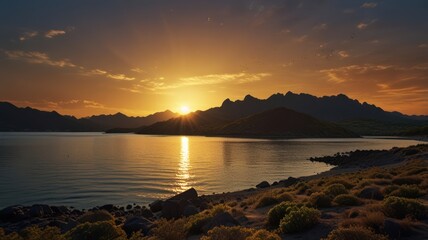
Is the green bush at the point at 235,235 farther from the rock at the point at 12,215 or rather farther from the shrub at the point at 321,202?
the rock at the point at 12,215

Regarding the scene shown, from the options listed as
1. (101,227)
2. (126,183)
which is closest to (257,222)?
(101,227)

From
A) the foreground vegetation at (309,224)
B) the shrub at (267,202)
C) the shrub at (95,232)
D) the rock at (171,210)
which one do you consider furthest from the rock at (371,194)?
the shrub at (95,232)

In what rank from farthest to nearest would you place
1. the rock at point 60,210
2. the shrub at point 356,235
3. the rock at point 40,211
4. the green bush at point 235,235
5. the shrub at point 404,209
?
the rock at point 60,210 → the rock at point 40,211 → the shrub at point 404,209 → the green bush at point 235,235 → the shrub at point 356,235

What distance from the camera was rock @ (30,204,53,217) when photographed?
110ft

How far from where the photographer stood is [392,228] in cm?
1402

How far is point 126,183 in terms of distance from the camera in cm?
5559

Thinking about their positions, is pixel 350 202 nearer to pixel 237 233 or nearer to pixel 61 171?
pixel 237 233

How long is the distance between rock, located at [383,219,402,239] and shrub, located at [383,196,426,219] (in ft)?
9.18

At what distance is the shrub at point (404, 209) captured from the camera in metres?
16.5

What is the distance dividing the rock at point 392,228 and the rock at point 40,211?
3180cm

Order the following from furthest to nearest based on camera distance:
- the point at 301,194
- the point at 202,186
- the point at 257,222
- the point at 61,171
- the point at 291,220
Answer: the point at 61,171 → the point at 202,186 → the point at 301,194 → the point at 257,222 → the point at 291,220

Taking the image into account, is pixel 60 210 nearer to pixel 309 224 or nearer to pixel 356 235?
pixel 309 224

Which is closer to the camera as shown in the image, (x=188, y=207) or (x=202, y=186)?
(x=188, y=207)

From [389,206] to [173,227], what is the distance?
11.4 metres
